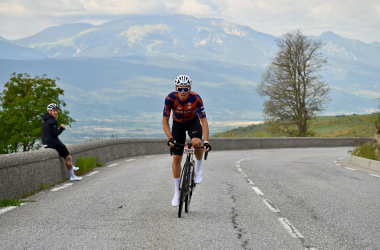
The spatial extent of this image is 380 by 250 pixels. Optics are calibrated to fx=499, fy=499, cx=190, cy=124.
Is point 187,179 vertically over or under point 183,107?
under

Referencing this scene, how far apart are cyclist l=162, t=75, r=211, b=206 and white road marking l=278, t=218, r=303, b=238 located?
1.46 m

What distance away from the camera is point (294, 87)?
48.0 m

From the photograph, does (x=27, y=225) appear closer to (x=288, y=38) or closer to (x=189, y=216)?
(x=189, y=216)

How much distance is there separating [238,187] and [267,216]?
344 cm

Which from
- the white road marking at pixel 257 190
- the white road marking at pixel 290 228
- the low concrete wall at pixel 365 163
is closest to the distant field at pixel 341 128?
the low concrete wall at pixel 365 163

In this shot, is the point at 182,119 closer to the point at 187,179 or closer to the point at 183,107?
the point at 183,107

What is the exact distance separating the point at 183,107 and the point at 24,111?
141ft

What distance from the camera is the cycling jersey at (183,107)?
7461 millimetres

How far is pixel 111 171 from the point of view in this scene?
14.4m

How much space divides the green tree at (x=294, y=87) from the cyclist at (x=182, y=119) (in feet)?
131

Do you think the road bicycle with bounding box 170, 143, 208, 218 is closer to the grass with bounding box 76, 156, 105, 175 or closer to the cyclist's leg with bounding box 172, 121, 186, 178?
the cyclist's leg with bounding box 172, 121, 186, 178

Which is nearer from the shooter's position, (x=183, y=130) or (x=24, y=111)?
(x=183, y=130)

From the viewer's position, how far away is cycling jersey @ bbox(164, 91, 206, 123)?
7461mm

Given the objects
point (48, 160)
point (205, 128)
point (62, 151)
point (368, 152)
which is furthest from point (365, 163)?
point (205, 128)
